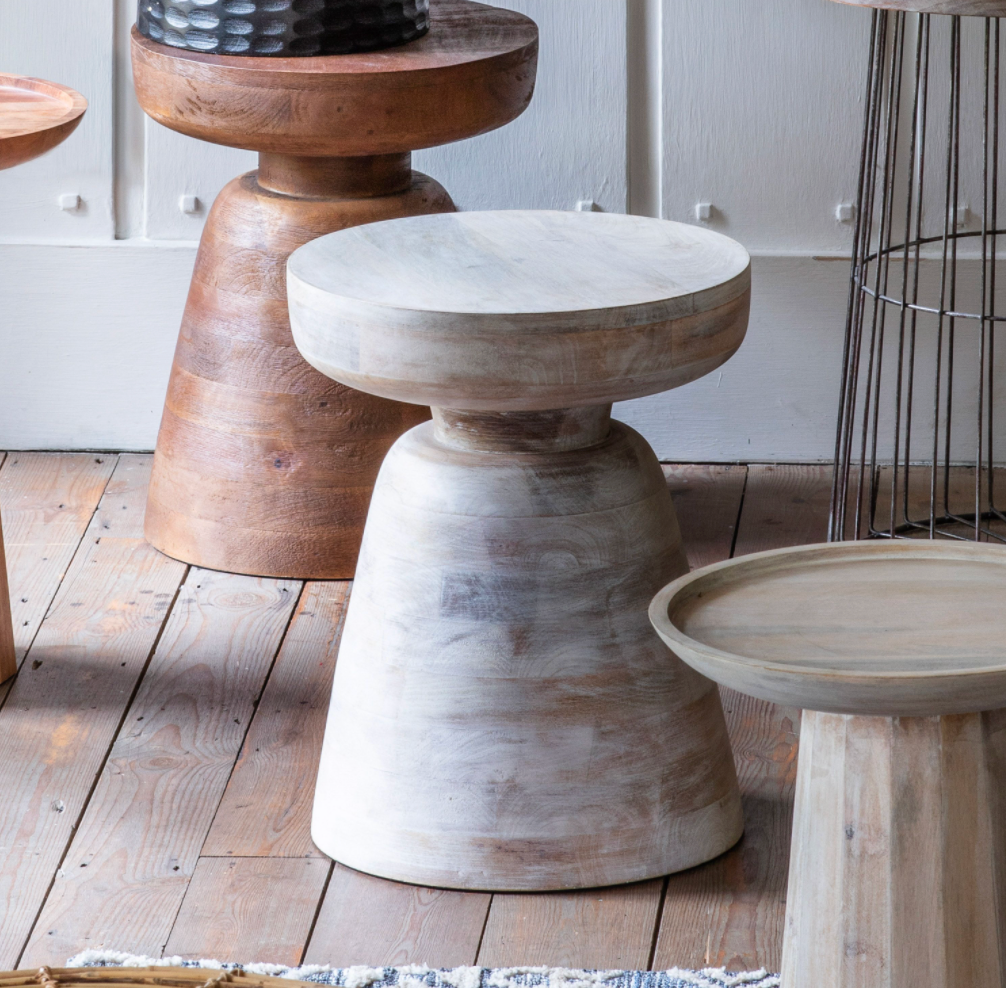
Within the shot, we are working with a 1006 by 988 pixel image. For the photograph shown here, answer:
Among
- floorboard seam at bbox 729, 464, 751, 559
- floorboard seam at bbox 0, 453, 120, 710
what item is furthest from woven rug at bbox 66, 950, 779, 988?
floorboard seam at bbox 729, 464, 751, 559

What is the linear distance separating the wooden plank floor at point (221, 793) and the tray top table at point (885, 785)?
30cm

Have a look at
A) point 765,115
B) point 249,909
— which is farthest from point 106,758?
point 765,115

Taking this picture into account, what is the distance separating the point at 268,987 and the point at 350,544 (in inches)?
50.7

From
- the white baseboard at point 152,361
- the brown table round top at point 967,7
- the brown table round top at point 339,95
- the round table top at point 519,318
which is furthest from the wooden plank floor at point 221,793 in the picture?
the brown table round top at point 967,7

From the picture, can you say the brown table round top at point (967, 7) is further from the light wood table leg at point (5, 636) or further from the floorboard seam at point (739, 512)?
the light wood table leg at point (5, 636)

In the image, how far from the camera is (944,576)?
1.15 m

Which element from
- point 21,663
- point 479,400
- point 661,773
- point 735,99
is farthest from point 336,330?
point 735,99

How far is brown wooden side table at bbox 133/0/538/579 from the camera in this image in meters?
1.90

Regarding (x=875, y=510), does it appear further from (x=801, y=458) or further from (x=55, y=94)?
(x=55, y=94)

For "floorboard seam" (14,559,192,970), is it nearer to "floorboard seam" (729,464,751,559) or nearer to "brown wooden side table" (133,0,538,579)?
"brown wooden side table" (133,0,538,579)

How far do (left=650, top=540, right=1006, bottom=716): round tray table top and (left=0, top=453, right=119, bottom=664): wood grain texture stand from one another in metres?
1.06

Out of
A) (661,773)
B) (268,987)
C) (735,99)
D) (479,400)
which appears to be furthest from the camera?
(735,99)

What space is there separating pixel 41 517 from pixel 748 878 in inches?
47.4

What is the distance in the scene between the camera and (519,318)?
1274mm
